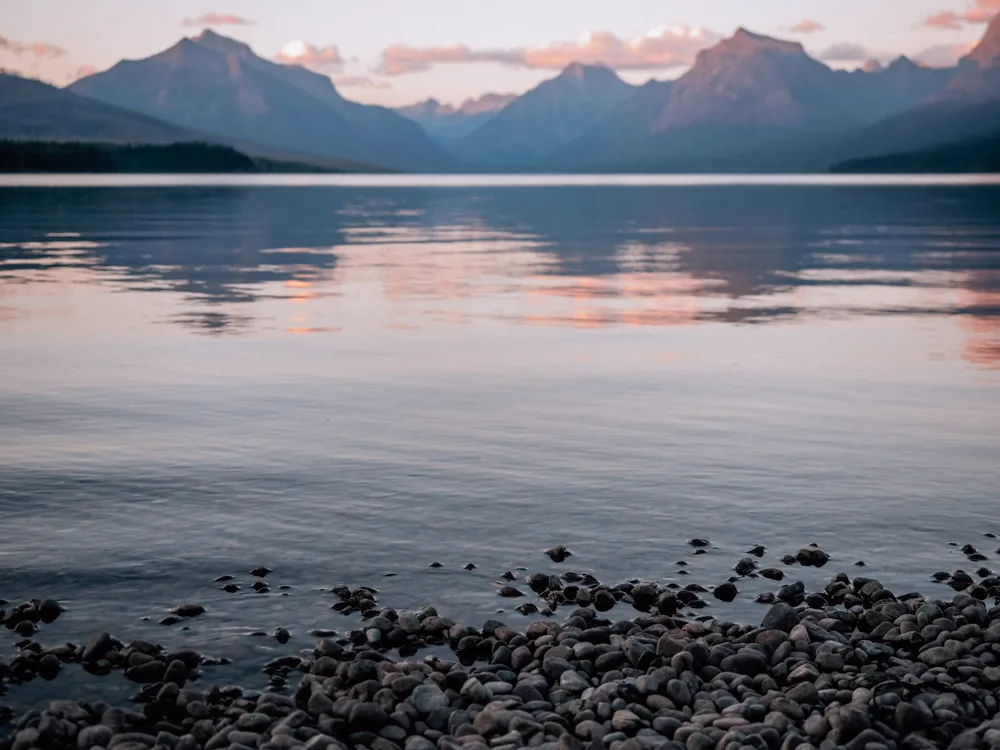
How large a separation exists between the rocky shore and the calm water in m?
0.53

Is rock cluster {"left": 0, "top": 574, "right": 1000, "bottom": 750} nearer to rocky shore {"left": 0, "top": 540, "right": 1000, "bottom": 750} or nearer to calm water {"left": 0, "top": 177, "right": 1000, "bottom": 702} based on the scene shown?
rocky shore {"left": 0, "top": 540, "right": 1000, "bottom": 750}

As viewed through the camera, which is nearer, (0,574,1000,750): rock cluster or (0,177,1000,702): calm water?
(0,574,1000,750): rock cluster

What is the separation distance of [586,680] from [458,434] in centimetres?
976

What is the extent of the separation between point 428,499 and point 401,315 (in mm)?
19723

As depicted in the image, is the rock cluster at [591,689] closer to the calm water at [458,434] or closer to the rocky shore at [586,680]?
the rocky shore at [586,680]

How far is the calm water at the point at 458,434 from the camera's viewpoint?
46.2 feet

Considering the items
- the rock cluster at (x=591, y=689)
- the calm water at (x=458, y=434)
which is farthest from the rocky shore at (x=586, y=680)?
the calm water at (x=458, y=434)

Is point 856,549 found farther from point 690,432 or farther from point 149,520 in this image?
point 149,520

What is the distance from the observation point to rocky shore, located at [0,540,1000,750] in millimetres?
9742

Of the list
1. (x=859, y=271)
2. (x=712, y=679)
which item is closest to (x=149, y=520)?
(x=712, y=679)

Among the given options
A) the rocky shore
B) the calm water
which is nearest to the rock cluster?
the rocky shore

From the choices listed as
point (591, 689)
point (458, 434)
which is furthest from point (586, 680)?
point (458, 434)

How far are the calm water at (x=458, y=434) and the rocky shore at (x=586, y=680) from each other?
535 millimetres

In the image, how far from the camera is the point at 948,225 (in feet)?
289
